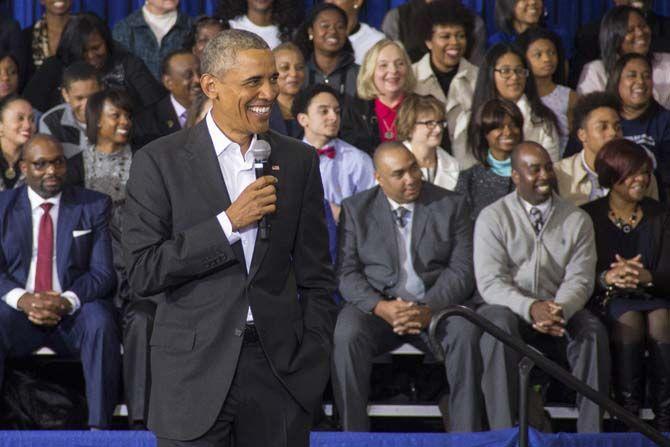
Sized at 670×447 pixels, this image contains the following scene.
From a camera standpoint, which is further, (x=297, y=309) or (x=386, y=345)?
(x=386, y=345)

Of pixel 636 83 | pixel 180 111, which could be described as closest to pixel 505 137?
pixel 636 83

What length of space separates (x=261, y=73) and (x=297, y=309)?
59 cm

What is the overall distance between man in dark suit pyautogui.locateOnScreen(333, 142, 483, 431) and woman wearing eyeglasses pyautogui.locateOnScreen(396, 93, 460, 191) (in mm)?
464

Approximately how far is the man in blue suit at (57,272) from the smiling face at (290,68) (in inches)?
55.3

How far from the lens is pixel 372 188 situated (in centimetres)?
569

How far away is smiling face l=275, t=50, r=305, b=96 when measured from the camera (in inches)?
260

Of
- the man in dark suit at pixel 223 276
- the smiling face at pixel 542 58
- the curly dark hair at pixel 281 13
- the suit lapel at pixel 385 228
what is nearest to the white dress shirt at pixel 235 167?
the man in dark suit at pixel 223 276

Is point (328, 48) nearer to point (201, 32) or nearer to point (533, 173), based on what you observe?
point (201, 32)

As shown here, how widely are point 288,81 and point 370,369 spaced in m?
2.03

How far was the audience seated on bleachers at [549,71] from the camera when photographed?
22.4ft

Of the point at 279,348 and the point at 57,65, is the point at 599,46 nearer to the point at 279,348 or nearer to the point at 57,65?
the point at 57,65

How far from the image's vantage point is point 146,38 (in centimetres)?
734

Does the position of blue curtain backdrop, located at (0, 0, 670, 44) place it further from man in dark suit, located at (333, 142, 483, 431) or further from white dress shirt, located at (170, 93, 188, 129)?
man in dark suit, located at (333, 142, 483, 431)

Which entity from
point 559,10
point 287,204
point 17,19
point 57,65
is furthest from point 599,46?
point 287,204
